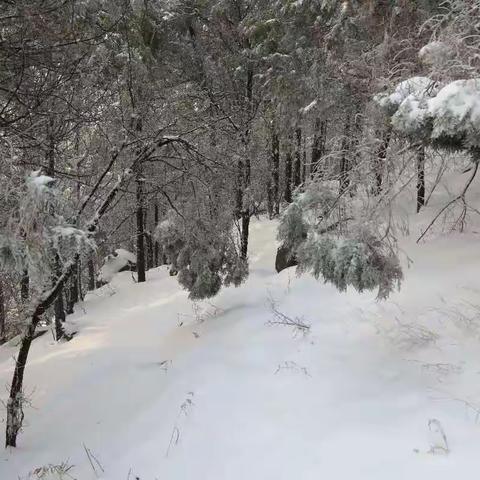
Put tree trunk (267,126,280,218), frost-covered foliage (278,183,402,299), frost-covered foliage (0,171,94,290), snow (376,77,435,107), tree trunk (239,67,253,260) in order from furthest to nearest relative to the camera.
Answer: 1. tree trunk (267,126,280,218)
2. tree trunk (239,67,253,260)
3. frost-covered foliage (278,183,402,299)
4. snow (376,77,435,107)
5. frost-covered foliage (0,171,94,290)

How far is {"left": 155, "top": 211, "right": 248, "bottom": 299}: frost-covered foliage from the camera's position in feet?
29.7

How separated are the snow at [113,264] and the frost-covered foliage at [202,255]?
1168cm

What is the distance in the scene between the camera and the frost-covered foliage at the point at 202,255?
9.06m

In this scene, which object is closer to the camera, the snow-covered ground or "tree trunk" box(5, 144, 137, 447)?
the snow-covered ground

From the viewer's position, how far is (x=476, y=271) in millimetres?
7246

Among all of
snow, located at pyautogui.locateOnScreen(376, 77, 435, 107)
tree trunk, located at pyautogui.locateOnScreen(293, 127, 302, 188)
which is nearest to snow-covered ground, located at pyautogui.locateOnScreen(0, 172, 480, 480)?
snow, located at pyautogui.locateOnScreen(376, 77, 435, 107)

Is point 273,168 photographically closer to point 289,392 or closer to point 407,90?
point 289,392

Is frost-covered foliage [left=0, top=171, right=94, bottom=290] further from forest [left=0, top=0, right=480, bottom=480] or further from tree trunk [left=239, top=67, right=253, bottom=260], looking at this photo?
tree trunk [left=239, top=67, right=253, bottom=260]

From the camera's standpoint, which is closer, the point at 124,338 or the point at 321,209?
the point at 321,209

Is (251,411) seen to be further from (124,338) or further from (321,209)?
(124,338)

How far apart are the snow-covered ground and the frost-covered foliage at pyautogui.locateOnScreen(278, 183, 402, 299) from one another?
0.97 meters

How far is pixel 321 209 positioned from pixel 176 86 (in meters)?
7.83

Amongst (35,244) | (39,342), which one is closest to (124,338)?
(39,342)

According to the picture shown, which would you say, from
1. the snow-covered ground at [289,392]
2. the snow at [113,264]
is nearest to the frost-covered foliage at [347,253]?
the snow-covered ground at [289,392]
